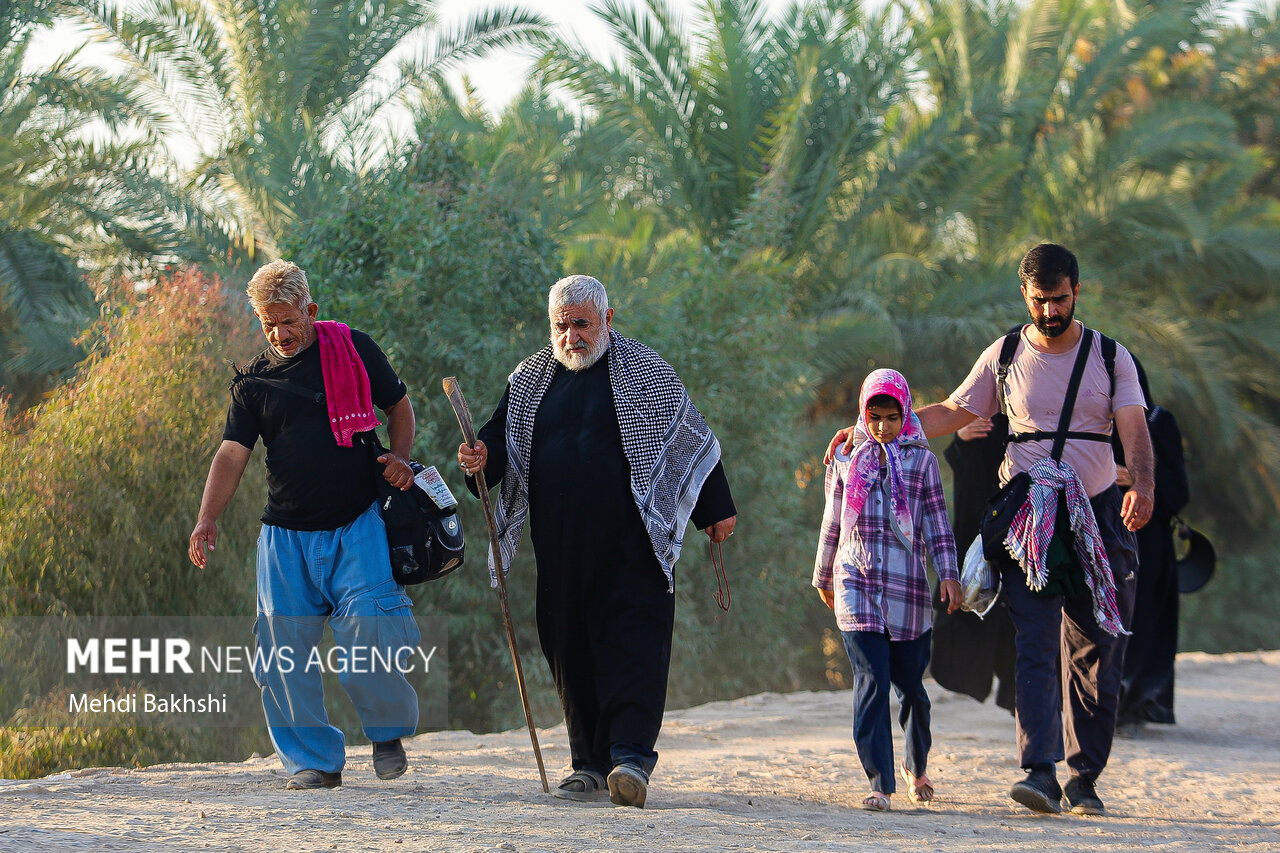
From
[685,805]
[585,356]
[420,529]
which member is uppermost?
[585,356]

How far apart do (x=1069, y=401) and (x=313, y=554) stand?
2741mm

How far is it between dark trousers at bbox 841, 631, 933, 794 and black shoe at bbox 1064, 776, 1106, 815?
1.75ft

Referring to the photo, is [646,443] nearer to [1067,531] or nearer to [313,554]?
[313,554]

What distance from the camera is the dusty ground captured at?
12.9ft

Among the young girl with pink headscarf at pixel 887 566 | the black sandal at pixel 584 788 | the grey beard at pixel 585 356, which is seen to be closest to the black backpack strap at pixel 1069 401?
A: the young girl with pink headscarf at pixel 887 566

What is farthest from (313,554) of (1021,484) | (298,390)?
(1021,484)

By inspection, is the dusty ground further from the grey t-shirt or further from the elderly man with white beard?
the grey t-shirt

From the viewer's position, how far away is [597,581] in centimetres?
494

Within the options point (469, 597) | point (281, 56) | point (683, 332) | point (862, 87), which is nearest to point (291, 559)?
point (469, 597)

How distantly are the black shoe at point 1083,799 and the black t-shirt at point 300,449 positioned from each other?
8.97 feet

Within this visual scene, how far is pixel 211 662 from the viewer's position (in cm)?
837

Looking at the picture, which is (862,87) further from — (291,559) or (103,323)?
(291,559)

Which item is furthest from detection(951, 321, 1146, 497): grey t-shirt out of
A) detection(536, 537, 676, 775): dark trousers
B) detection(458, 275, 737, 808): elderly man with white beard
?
detection(536, 537, 676, 775): dark trousers

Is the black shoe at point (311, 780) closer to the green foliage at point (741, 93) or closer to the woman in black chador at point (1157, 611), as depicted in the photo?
the woman in black chador at point (1157, 611)
